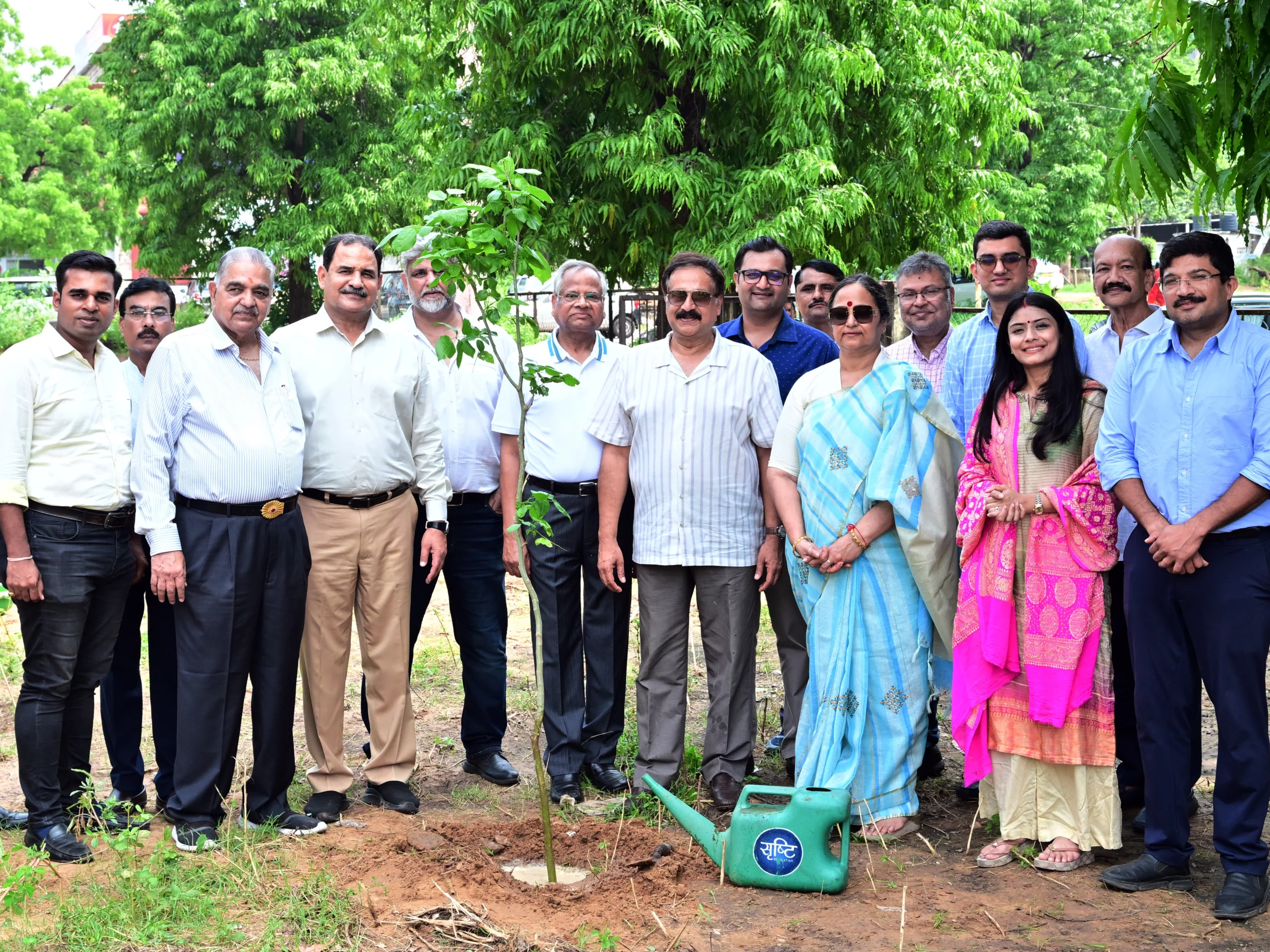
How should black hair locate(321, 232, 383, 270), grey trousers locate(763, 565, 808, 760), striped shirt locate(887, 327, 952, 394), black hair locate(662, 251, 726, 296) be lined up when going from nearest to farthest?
black hair locate(321, 232, 383, 270), black hair locate(662, 251, 726, 296), grey trousers locate(763, 565, 808, 760), striped shirt locate(887, 327, 952, 394)

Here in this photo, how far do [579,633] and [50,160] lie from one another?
32964mm

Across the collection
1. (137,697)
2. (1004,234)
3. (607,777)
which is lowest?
(607,777)

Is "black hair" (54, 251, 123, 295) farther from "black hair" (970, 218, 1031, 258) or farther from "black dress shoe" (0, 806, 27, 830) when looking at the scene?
"black hair" (970, 218, 1031, 258)

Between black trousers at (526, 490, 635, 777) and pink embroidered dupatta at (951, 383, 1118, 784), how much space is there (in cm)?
141

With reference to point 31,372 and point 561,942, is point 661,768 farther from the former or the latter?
point 31,372

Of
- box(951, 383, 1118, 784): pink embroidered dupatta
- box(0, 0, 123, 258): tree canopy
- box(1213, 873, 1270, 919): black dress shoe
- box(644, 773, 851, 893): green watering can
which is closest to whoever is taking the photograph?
box(1213, 873, 1270, 919): black dress shoe

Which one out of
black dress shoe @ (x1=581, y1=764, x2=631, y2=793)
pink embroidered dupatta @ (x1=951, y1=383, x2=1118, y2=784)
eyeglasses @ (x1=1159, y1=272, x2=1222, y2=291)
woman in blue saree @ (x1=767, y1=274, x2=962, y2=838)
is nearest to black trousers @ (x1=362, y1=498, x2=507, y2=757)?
black dress shoe @ (x1=581, y1=764, x2=631, y2=793)

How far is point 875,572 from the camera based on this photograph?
4645mm

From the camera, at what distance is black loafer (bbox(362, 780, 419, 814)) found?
5.01 m

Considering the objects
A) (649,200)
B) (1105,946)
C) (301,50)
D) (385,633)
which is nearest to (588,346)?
(385,633)

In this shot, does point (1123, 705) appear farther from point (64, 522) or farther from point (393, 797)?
point (64, 522)

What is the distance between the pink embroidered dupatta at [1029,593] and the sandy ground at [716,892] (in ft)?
1.67

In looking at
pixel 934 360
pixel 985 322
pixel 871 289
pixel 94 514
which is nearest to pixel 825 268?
pixel 934 360

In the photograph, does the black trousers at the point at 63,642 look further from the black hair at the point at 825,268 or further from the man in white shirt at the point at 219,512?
the black hair at the point at 825,268
